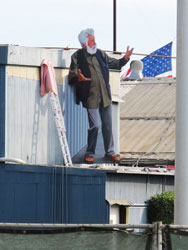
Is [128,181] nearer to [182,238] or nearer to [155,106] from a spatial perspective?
[155,106]

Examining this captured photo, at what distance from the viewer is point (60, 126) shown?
25.0m

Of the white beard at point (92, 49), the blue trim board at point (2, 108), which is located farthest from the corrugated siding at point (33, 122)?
the white beard at point (92, 49)

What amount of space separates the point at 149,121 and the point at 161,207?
9.86 metres

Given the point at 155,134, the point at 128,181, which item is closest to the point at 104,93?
the point at 128,181

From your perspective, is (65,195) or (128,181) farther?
(128,181)

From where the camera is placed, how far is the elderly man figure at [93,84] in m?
25.8

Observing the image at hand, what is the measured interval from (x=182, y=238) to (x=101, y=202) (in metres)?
15.8

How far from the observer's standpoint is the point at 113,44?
1371 inches

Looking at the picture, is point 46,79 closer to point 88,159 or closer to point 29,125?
point 29,125

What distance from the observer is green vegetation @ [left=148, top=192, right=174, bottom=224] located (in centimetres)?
2536

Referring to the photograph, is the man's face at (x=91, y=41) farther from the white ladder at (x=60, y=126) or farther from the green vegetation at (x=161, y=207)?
the green vegetation at (x=161, y=207)

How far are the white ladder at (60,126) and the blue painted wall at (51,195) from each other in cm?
171

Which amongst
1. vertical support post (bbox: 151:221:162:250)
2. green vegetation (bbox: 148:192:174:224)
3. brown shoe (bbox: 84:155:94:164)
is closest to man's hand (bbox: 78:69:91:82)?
brown shoe (bbox: 84:155:94:164)

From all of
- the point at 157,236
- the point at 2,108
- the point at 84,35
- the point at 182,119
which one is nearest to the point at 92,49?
the point at 84,35
